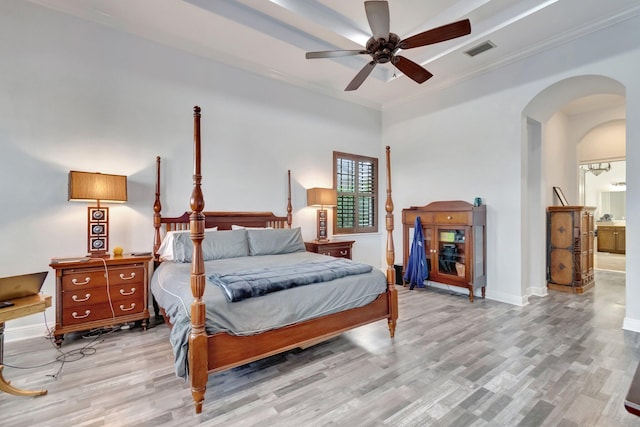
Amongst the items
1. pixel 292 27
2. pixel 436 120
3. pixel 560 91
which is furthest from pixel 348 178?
pixel 560 91

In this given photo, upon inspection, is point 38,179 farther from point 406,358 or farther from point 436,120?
point 436,120

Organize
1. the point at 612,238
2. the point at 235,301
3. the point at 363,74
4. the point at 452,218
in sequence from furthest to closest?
the point at 612,238
the point at 452,218
the point at 363,74
the point at 235,301

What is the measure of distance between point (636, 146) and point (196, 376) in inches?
183

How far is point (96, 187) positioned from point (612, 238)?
40.4 ft

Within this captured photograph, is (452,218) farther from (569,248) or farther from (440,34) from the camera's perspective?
(440,34)

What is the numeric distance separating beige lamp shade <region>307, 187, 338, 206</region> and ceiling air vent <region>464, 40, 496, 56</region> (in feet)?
8.96

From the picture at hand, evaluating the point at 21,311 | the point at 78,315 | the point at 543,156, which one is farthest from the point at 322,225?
the point at 21,311

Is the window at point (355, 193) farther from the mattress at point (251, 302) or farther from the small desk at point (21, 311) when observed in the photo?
the small desk at point (21, 311)

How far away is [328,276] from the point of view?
8.68ft

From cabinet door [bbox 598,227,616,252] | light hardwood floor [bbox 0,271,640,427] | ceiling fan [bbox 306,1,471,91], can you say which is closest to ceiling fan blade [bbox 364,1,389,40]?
ceiling fan [bbox 306,1,471,91]

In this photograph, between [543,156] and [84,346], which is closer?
[84,346]

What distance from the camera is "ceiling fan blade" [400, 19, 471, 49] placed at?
2.51m

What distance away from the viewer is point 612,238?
350 inches

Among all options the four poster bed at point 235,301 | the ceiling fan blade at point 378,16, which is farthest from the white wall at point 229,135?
the ceiling fan blade at point 378,16
